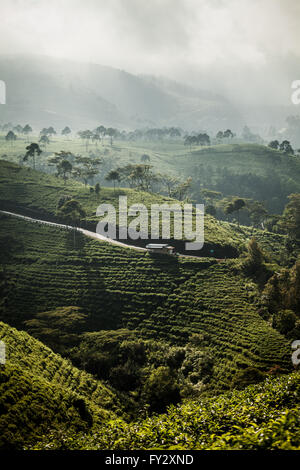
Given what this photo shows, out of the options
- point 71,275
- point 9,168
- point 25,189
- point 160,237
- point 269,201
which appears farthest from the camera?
point 269,201

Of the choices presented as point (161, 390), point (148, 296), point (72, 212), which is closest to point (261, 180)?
point (72, 212)

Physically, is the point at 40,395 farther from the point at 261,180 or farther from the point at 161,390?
the point at 261,180

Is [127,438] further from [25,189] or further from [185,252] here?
[25,189]

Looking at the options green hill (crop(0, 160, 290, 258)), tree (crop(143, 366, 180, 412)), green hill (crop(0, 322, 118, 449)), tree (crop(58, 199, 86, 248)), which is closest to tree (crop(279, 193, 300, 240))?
green hill (crop(0, 160, 290, 258))

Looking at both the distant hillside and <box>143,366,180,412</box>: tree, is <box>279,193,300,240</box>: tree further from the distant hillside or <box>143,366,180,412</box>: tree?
<box>143,366,180,412</box>: tree

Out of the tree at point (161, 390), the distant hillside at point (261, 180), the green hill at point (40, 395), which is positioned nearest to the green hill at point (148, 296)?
the tree at point (161, 390)

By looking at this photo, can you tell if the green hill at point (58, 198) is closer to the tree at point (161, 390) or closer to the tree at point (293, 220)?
the tree at point (293, 220)
